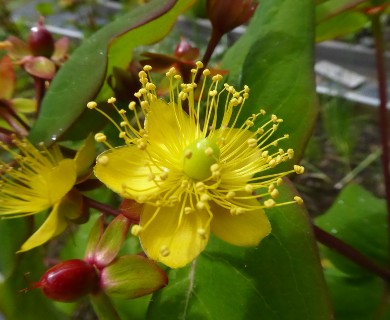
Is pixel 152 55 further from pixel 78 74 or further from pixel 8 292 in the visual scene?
pixel 8 292

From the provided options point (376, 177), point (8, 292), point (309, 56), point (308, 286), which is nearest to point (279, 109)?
point (309, 56)

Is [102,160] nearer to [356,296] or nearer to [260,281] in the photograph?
[260,281]

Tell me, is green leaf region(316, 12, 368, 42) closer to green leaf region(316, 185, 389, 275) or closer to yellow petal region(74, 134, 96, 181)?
green leaf region(316, 185, 389, 275)

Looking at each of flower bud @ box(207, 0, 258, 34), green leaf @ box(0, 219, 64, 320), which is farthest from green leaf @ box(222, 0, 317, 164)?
green leaf @ box(0, 219, 64, 320)

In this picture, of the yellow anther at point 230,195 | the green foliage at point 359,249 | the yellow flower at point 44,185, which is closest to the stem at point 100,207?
the yellow flower at point 44,185

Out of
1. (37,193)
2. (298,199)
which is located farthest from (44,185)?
(298,199)

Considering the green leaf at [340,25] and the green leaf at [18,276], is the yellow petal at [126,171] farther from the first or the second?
the green leaf at [340,25]
